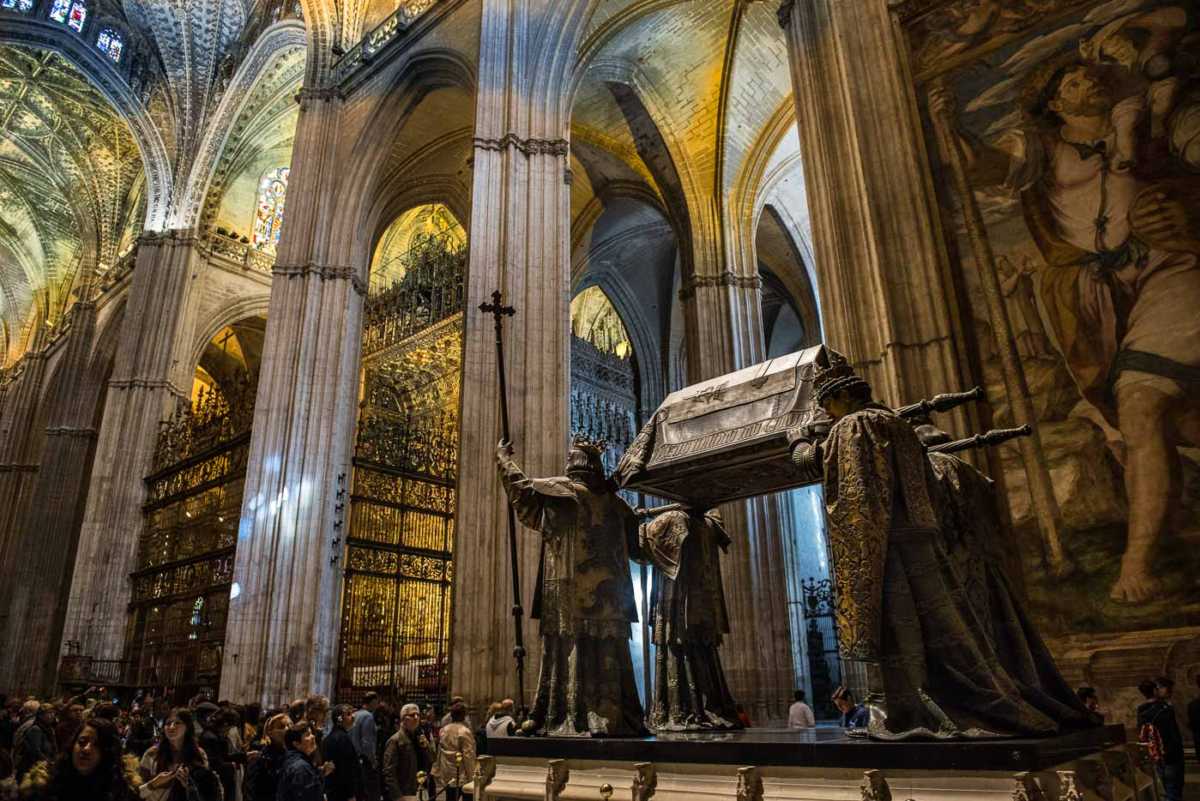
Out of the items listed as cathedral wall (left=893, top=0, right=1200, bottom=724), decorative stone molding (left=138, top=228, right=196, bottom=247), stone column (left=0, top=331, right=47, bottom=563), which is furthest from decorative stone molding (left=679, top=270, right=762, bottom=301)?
stone column (left=0, top=331, right=47, bottom=563)

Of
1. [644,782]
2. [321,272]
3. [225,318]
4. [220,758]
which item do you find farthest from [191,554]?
[644,782]

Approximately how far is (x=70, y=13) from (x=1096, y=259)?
2259cm

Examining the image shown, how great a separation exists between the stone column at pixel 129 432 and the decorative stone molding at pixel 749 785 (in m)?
15.2

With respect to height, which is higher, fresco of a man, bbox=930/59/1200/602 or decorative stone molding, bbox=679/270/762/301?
decorative stone molding, bbox=679/270/762/301

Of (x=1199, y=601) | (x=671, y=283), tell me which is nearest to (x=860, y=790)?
(x=1199, y=601)

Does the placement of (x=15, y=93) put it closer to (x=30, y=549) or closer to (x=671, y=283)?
(x=30, y=549)

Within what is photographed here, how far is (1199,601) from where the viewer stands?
4.45m

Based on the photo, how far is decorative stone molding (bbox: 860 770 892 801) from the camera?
2102mm

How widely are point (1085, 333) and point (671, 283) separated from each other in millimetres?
14356

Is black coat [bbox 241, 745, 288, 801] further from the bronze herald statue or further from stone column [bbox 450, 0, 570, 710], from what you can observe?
stone column [bbox 450, 0, 570, 710]

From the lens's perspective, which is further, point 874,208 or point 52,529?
point 52,529

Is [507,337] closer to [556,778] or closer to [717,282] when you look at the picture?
[717,282]

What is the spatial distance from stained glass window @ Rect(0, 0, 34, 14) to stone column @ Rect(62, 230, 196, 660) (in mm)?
6283

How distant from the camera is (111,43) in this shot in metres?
18.9
